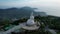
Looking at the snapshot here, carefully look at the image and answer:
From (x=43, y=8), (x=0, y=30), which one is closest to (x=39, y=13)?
(x=43, y=8)

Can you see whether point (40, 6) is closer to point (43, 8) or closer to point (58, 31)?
point (43, 8)

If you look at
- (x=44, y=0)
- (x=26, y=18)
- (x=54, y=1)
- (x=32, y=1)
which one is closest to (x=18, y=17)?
(x=26, y=18)

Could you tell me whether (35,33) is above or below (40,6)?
below

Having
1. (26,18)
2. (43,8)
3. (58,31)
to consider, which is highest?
(43,8)

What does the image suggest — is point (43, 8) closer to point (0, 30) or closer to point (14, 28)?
point (14, 28)

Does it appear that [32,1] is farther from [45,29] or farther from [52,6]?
[45,29]

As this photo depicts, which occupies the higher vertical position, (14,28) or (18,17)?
(18,17)

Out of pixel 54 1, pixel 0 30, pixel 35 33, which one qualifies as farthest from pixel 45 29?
pixel 0 30
